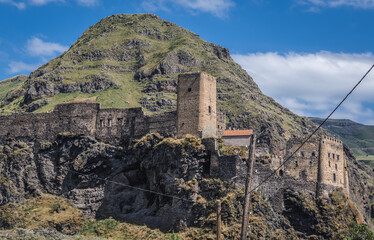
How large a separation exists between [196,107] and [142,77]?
87.2 metres

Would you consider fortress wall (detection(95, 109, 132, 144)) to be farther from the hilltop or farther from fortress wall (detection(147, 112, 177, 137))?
the hilltop

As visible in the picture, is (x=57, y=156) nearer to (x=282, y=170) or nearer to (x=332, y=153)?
(x=282, y=170)

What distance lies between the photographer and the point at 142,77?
15025 centimetres

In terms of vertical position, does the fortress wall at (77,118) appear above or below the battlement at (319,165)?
above

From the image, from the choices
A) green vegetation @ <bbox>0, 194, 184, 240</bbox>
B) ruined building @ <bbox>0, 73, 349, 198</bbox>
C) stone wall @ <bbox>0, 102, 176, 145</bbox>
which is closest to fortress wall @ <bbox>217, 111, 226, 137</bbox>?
ruined building @ <bbox>0, 73, 349, 198</bbox>

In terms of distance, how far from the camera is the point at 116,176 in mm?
69312

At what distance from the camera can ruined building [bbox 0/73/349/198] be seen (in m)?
60.8

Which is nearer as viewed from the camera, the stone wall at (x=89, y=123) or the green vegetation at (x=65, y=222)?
the green vegetation at (x=65, y=222)

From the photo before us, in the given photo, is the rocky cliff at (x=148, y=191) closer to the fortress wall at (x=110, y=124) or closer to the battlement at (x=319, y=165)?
the fortress wall at (x=110, y=124)

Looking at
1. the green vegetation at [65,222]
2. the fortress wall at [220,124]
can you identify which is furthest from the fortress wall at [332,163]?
the green vegetation at [65,222]

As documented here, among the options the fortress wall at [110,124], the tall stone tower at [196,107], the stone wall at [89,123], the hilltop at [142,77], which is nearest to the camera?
the tall stone tower at [196,107]

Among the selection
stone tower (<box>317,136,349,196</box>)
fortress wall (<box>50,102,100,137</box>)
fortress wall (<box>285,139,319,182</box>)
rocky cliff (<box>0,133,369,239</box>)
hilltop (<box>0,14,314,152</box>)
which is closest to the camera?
rocky cliff (<box>0,133,369,239</box>)

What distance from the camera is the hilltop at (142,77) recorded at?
5241 inches

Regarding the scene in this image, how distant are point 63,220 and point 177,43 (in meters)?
113
